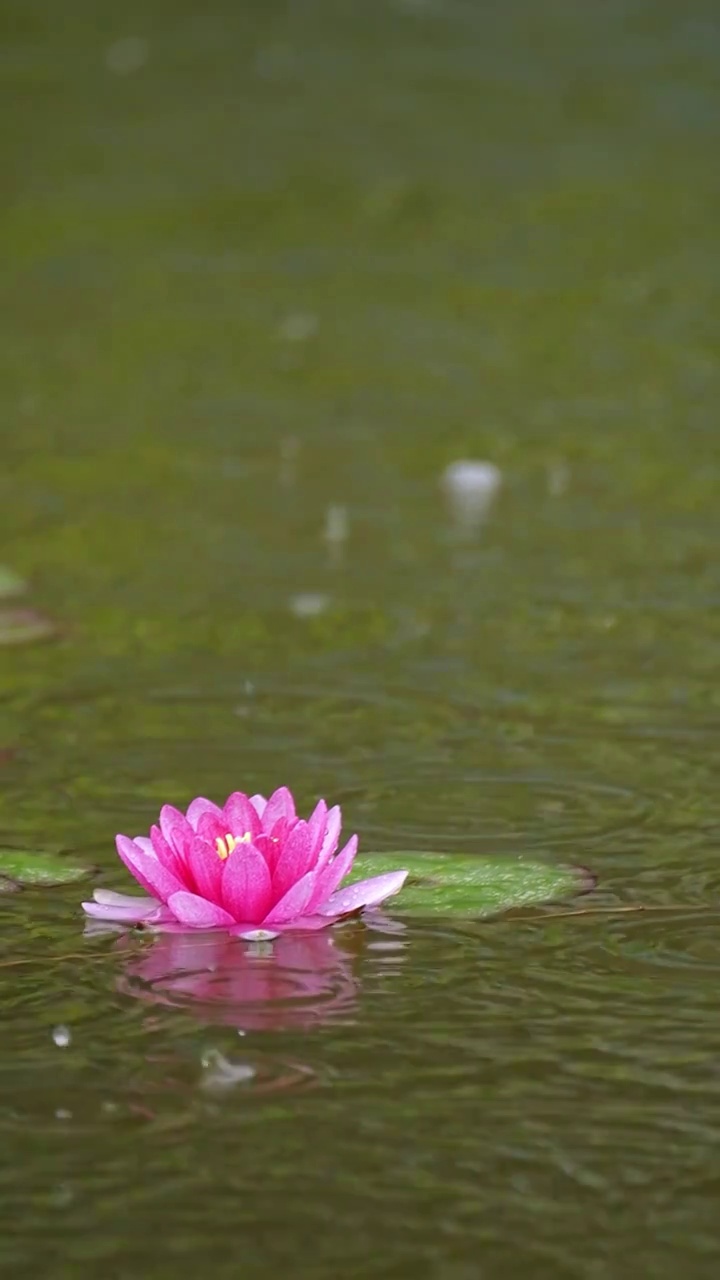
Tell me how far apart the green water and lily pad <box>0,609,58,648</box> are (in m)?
0.04

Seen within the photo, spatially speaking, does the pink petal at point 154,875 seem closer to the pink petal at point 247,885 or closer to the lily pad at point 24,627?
the pink petal at point 247,885

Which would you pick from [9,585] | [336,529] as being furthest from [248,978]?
[336,529]

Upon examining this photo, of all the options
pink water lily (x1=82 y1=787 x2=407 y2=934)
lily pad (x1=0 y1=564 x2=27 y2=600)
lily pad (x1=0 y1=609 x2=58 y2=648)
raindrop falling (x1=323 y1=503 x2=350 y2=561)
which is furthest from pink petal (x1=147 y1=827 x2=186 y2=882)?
raindrop falling (x1=323 y1=503 x2=350 y2=561)

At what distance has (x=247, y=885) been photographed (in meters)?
1.52

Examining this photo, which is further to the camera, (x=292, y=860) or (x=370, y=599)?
(x=370, y=599)

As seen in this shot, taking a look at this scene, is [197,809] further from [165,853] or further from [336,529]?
[336,529]

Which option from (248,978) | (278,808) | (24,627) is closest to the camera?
(248,978)

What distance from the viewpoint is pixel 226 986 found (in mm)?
1459

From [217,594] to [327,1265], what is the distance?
1.59 meters

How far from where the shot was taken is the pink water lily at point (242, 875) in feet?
4.98

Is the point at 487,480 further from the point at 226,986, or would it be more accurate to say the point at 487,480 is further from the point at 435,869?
the point at 226,986

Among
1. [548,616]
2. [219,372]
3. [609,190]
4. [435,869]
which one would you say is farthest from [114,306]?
[435,869]

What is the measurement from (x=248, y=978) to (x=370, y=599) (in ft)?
3.77

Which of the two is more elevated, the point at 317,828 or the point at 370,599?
the point at 317,828
